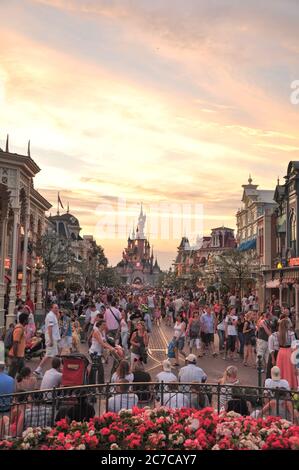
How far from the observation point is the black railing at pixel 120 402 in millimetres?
6898

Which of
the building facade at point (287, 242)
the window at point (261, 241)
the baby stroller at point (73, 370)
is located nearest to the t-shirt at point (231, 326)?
the baby stroller at point (73, 370)

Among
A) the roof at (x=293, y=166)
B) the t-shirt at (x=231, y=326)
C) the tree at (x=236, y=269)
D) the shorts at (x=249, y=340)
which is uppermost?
the roof at (x=293, y=166)

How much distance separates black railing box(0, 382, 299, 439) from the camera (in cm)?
690

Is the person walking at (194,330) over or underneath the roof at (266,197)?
underneath

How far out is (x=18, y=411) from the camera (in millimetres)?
6730

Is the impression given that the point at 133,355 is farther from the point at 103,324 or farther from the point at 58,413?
the point at 58,413

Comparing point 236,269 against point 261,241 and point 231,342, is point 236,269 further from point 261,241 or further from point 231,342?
point 231,342

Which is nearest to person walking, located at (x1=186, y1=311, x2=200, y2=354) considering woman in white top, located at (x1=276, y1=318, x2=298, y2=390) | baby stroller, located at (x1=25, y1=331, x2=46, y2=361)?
baby stroller, located at (x1=25, y1=331, x2=46, y2=361)

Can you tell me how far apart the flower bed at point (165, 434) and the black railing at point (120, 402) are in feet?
2.12

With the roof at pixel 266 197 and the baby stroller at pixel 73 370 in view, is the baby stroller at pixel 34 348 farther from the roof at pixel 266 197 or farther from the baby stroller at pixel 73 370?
the roof at pixel 266 197

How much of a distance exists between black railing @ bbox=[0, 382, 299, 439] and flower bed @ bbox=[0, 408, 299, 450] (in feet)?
2.12

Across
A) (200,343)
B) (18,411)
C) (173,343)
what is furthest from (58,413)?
(200,343)

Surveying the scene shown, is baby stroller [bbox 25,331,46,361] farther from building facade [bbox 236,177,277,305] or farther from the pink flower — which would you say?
building facade [bbox 236,177,277,305]

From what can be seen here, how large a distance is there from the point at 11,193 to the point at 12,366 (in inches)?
557
